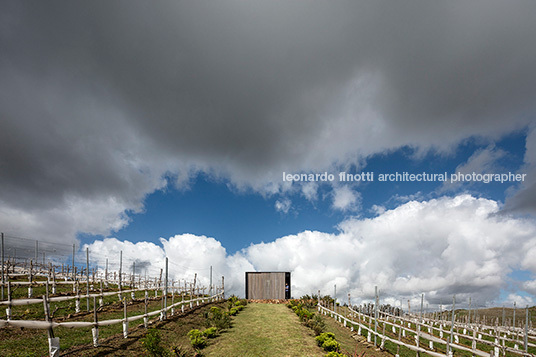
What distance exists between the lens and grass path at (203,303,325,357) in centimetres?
1313

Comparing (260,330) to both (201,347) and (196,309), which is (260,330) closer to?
(201,347)

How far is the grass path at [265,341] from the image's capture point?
13133mm

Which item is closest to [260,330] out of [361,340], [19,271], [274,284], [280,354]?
[280,354]

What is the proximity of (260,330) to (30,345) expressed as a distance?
1200 cm

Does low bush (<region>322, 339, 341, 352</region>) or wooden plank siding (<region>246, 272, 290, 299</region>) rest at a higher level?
low bush (<region>322, 339, 341, 352</region>)

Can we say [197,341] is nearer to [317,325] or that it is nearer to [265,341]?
[265,341]

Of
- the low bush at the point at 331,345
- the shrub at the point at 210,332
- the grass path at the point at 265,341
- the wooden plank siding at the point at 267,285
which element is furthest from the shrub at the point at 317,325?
the wooden plank siding at the point at 267,285

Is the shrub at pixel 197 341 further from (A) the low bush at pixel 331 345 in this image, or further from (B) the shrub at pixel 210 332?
(A) the low bush at pixel 331 345

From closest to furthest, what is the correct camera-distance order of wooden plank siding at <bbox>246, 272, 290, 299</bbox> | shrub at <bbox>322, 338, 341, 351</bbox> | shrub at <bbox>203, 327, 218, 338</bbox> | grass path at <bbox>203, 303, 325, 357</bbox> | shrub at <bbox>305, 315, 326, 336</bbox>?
grass path at <bbox>203, 303, 325, 357</bbox>
shrub at <bbox>322, 338, 341, 351</bbox>
shrub at <bbox>203, 327, 218, 338</bbox>
shrub at <bbox>305, 315, 326, 336</bbox>
wooden plank siding at <bbox>246, 272, 290, 299</bbox>

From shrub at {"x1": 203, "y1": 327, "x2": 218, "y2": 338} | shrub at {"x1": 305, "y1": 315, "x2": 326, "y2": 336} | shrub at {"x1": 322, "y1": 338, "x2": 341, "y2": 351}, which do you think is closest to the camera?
shrub at {"x1": 322, "y1": 338, "x2": 341, "y2": 351}

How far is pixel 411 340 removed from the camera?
830 inches

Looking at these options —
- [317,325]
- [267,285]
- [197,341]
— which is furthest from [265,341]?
[267,285]

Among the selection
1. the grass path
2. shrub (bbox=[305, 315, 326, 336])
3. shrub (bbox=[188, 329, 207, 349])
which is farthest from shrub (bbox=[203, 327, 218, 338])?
shrub (bbox=[305, 315, 326, 336])

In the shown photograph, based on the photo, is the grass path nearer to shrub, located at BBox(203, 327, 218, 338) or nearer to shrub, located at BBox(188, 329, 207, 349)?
shrub, located at BBox(188, 329, 207, 349)
